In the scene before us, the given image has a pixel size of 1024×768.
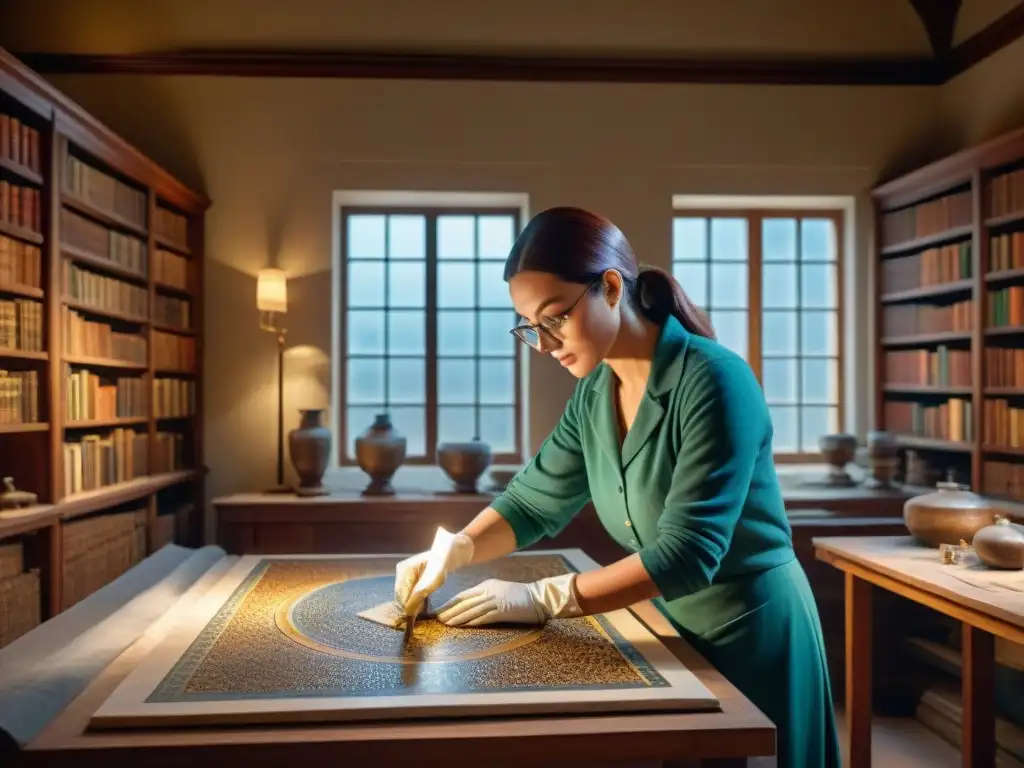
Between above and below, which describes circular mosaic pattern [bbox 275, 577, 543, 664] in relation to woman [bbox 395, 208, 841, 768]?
below

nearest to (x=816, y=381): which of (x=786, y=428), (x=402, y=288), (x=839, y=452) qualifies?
Result: (x=786, y=428)

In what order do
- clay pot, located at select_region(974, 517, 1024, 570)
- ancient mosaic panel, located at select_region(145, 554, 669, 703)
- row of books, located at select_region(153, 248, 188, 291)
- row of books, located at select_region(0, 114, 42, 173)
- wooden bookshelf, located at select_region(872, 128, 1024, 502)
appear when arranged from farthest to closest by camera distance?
row of books, located at select_region(153, 248, 188, 291)
wooden bookshelf, located at select_region(872, 128, 1024, 502)
row of books, located at select_region(0, 114, 42, 173)
clay pot, located at select_region(974, 517, 1024, 570)
ancient mosaic panel, located at select_region(145, 554, 669, 703)

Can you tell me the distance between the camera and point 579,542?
4.22 metres

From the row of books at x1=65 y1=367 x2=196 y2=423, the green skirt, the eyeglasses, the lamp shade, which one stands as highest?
the lamp shade

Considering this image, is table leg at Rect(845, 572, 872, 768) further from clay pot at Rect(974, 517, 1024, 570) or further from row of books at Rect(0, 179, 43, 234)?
row of books at Rect(0, 179, 43, 234)

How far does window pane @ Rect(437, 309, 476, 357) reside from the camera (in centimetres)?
504

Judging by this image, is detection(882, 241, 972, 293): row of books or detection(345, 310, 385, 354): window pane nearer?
detection(882, 241, 972, 293): row of books

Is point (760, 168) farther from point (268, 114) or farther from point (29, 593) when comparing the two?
point (29, 593)

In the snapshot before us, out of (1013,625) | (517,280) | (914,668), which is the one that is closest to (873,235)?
(914,668)

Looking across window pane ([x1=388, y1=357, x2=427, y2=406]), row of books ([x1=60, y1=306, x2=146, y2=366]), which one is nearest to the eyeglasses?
row of books ([x1=60, y1=306, x2=146, y2=366])

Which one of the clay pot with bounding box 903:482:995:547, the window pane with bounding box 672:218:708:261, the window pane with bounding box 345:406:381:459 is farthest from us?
the window pane with bounding box 672:218:708:261

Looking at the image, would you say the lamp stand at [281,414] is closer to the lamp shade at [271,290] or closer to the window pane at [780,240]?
the lamp shade at [271,290]

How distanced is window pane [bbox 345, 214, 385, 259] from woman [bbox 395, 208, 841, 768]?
3.48m

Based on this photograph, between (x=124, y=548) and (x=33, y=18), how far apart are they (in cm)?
296
